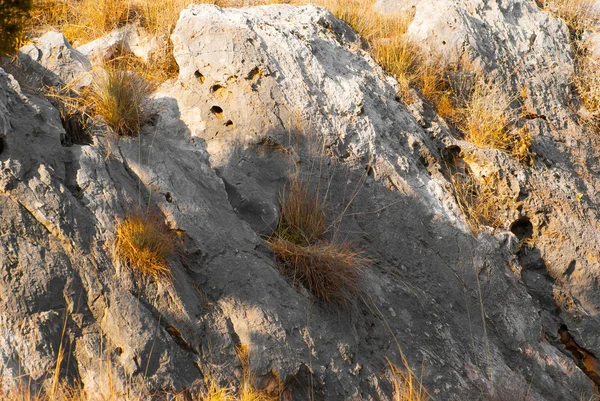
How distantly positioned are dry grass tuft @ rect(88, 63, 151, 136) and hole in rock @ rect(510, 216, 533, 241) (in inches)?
138

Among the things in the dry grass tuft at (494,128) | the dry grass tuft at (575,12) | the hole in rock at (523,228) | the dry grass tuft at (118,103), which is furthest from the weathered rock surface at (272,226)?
the dry grass tuft at (575,12)

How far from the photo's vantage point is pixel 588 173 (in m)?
7.04

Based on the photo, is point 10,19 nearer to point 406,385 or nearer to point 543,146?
point 406,385

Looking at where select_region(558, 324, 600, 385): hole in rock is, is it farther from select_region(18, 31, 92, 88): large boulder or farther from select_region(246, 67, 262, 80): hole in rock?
select_region(18, 31, 92, 88): large boulder

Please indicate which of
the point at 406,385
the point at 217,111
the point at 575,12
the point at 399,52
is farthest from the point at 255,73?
the point at 575,12

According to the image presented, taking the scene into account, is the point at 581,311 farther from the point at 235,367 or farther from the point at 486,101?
the point at 235,367

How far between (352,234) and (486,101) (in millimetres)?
2795

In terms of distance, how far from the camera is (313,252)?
4.49 m

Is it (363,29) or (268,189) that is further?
(363,29)

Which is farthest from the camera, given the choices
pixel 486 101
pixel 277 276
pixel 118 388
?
pixel 486 101

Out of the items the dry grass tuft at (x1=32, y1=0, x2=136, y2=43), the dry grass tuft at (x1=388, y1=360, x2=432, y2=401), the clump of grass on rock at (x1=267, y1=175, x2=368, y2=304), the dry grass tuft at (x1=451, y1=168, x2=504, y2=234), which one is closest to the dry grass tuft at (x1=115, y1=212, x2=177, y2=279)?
the clump of grass on rock at (x1=267, y1=175, x2=368, y2=304)

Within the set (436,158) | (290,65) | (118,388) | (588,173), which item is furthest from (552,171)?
(118,388)

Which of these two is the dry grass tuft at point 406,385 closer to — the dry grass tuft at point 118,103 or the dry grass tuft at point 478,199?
the dry grass tuft at point 478,199

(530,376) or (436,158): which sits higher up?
(436,158)
